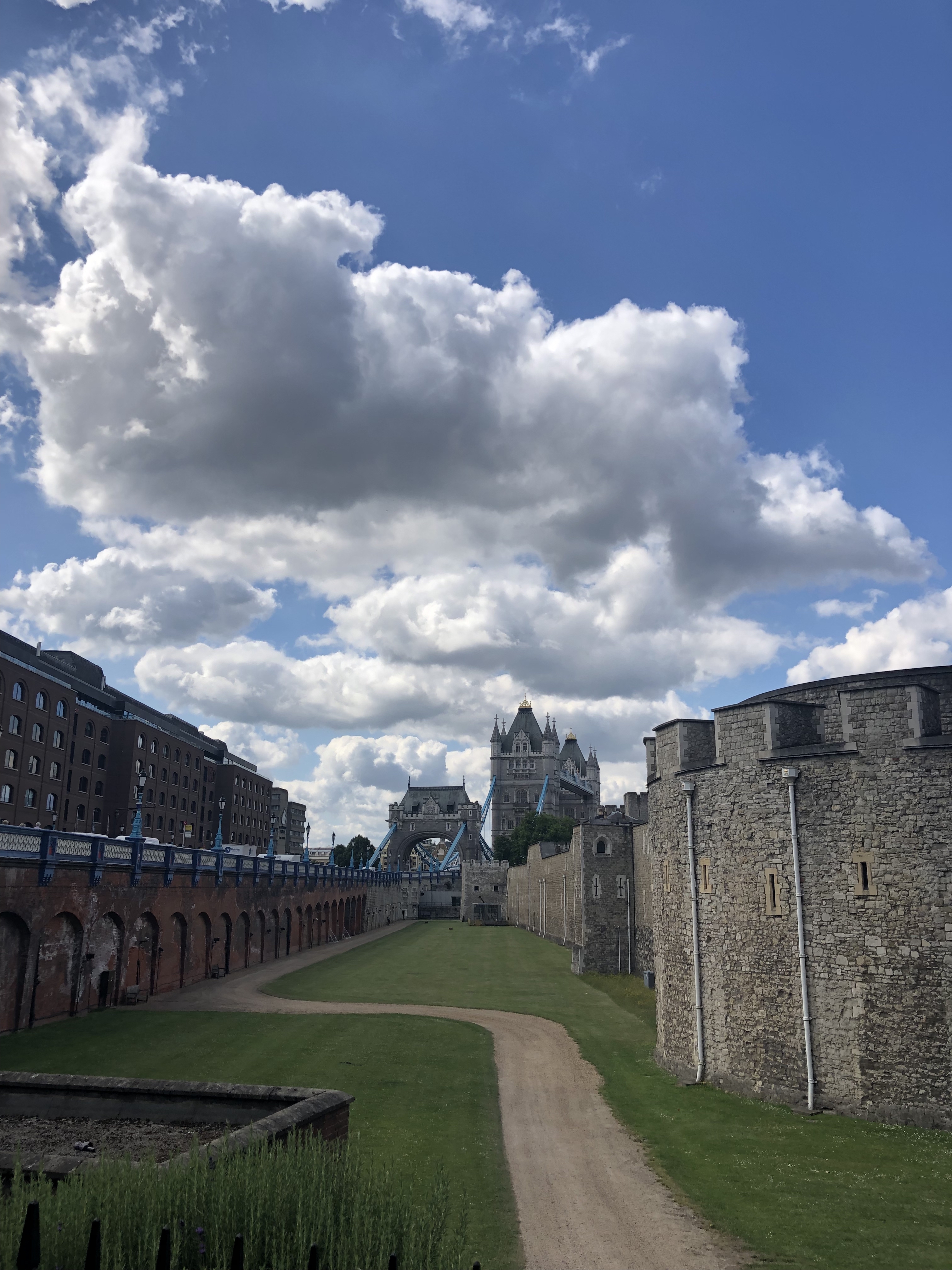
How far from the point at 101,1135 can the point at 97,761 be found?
3000 inches

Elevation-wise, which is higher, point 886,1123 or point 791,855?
point 791,855

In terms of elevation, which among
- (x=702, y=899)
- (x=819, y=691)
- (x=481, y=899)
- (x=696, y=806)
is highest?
(x=819, y=691)

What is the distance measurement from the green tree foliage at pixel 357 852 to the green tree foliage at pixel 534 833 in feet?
148

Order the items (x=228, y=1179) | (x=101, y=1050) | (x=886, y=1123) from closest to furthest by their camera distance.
A: (x=228, y=1179), (x=886, y=1123), (x=101, y=1050)

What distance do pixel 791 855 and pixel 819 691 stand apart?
12.7 feet

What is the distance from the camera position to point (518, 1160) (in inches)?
611

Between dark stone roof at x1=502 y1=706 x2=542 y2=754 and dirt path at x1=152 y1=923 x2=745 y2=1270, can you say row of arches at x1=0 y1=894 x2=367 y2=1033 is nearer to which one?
dirt path at x1=152 y1=923 x2=745 y2=1270

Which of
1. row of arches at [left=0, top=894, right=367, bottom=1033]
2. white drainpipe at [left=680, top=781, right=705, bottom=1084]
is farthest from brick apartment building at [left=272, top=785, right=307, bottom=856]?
white drainpipe at [left=680, top=781, right=705, bottom=1084]

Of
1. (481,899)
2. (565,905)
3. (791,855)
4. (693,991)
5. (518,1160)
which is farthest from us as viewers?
Answer: (481,899)

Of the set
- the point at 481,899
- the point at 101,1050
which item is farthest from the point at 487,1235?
the point at 481,899

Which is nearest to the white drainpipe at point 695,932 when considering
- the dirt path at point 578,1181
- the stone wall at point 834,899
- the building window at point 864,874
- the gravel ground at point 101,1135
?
the stone wall at point 834,899

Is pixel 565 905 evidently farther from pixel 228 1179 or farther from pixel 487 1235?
pixel 228 1179

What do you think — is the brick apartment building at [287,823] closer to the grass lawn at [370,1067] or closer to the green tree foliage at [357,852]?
the green tree foliage at [357,852]

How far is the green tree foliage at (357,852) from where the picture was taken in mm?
166000
